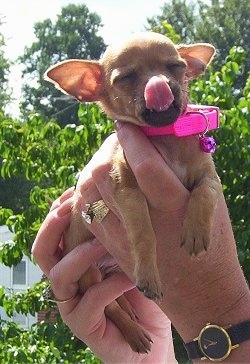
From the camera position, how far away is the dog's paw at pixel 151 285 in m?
2.40

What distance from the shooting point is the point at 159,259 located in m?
2.45

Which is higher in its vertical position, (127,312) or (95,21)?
(127,312)

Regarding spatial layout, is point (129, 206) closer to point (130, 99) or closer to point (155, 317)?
point (130, 99)

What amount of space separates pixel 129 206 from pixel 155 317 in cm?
78

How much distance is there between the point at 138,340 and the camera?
117 inches

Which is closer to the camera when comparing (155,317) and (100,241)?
(100,241)

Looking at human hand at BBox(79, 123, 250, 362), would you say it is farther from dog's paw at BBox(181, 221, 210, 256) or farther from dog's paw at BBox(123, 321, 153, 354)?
dog's paw at BBox(123, 321, 153, 354)

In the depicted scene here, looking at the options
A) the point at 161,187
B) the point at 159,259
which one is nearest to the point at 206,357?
the point at 159,259

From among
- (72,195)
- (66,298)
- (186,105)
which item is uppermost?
(186,105)

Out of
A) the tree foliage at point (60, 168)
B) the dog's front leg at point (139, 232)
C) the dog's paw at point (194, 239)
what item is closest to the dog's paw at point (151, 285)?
the dog's front leg at point (139, 232)

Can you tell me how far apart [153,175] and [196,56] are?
0.79m

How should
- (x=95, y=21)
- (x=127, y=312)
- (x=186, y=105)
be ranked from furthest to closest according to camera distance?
(x=95, y=21) → (x=127, y=312) → (x=186, y=105)

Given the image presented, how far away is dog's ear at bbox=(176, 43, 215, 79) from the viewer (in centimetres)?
297

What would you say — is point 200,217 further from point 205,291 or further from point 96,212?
point 96,212
